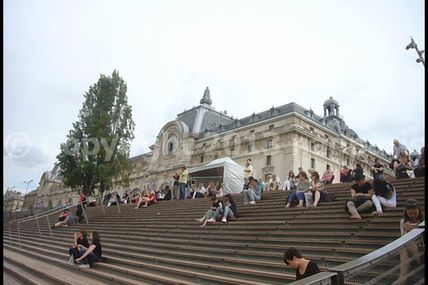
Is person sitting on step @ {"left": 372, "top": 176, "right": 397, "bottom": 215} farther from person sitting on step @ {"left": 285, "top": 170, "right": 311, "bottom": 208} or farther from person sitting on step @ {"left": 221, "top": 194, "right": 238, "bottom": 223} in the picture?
person sitting on step @ {"left": 221, "top": 194, "right": 238, "bottom": 223}

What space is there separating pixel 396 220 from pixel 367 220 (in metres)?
0.65

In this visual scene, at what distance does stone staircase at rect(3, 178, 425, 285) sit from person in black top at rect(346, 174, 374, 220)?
22 cm

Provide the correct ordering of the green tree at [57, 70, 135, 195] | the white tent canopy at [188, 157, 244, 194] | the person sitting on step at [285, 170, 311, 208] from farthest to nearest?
the green tree at [57, 70, 135, 195] → the white tent canopy at [188, 157, 244, 194] → the person sitting on step at [285, 170, 311, 208]

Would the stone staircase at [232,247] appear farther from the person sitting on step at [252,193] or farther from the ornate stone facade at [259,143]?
the ornate stone facade at [259,143]

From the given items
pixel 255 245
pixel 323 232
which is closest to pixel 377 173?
pixel 323 232

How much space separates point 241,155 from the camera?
50562 mm

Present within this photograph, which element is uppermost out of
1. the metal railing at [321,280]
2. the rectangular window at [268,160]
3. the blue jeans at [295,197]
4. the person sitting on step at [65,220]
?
the rectangular window at [268,160]

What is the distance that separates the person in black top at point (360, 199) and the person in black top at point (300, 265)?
424cm

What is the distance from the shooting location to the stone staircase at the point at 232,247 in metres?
6.95

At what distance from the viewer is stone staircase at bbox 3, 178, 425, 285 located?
695cm

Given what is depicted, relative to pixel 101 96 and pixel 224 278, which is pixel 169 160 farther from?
pixel 224 278

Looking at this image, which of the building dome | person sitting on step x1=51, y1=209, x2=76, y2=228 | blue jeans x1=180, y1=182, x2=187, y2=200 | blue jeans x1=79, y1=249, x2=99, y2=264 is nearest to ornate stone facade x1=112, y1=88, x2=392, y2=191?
the building dome

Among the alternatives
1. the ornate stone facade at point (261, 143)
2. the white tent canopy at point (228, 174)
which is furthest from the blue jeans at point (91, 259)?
the ornate stone facade at point (261, 143)

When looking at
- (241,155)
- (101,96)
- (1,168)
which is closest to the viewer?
(1,168)
